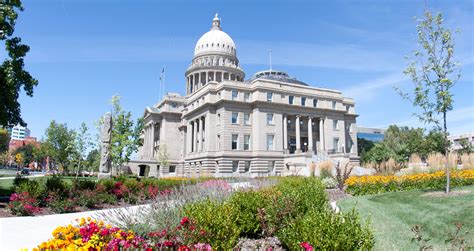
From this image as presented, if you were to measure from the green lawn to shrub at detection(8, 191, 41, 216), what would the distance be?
12.7 meters

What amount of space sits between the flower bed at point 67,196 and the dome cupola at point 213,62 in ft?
202

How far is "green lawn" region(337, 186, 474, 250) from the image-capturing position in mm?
9064

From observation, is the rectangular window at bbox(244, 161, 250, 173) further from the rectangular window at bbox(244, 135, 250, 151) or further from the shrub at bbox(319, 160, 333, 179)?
the shrub at bbox(319, 160, 333, 179)

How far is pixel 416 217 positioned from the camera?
447 inches

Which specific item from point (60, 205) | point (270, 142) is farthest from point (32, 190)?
point (270, 142)

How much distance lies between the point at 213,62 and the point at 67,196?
6921 centimetres

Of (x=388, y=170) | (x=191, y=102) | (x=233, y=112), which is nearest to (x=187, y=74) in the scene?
(x=191, y=102)

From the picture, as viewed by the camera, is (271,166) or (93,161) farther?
(93,161)

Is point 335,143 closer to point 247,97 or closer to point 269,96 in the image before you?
point 269,96

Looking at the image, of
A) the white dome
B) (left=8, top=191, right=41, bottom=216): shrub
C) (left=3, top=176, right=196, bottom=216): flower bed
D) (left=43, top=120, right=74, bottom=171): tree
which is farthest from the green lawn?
the white dome

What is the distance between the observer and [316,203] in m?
10.7

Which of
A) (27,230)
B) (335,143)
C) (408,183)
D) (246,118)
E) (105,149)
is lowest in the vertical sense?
(27,230)

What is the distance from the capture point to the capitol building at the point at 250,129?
5388 centimetres

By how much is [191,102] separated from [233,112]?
1568cm
